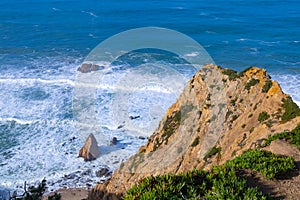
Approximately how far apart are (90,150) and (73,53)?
35700mm

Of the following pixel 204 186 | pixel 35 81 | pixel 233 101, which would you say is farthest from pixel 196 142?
pixel 35 81

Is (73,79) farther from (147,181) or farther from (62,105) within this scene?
(147,181)

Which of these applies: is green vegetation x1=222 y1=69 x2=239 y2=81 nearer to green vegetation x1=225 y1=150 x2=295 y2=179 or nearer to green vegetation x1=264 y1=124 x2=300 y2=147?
green vegetation x1=264 y1=124 x2=300 y2=147

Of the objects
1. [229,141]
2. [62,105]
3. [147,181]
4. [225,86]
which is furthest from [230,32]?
[147,181]

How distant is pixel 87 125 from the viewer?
4109 cm

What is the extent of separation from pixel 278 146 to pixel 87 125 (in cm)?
3023

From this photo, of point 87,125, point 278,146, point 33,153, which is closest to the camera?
point 278,146

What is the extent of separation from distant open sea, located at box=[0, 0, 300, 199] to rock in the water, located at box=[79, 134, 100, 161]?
0.61m

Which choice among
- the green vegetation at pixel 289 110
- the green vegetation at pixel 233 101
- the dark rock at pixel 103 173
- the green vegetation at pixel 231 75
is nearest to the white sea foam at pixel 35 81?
the dark rock at pixel 103 173

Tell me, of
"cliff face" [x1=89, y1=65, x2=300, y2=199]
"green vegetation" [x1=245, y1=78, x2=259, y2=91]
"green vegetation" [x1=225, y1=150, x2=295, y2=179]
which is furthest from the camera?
"green vegetation" [x1=245, y1=78, x2=259, y2=91]

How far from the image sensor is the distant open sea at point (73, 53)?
115ft

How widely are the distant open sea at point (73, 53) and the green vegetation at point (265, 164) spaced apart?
22.1m

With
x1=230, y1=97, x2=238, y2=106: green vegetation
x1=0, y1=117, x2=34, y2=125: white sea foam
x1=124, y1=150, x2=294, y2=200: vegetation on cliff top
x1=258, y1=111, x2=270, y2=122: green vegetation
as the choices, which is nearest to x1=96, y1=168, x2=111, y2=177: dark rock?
x1=230, y1=97, x2=238, y2=106: green vegetation

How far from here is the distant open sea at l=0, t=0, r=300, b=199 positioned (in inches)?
1375
